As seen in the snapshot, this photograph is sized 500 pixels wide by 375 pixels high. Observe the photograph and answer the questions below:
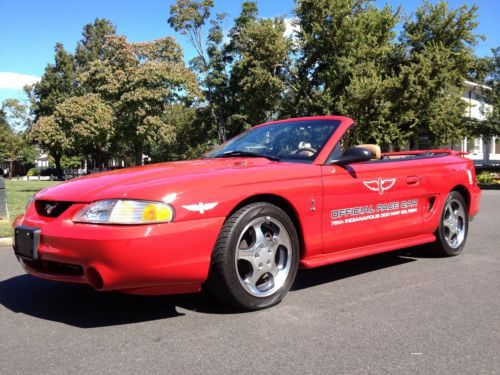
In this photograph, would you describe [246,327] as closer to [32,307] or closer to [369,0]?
[32,307]

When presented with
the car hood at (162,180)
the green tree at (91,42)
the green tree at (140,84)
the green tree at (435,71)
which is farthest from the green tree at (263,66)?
the car hood at (162,180)

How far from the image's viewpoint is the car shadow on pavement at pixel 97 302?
3654mm

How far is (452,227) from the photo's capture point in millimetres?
5734

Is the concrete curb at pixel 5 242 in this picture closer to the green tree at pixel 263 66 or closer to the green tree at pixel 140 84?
the green tree at pixel 140 84

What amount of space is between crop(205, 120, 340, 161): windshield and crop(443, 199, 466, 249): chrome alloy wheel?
190cm

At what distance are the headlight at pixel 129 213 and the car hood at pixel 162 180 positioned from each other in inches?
1.8

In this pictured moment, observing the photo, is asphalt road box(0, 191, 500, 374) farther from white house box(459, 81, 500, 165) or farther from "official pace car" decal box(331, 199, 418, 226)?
white house box(459, 81, 500, 165)

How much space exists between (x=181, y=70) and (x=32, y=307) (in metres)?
28.7

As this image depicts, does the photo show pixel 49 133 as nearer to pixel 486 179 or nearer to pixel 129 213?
pixel 486 179

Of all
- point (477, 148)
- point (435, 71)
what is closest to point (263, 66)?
point (435, 71)

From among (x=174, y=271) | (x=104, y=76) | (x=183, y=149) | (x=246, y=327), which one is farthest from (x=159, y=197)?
(x=183, y=149)

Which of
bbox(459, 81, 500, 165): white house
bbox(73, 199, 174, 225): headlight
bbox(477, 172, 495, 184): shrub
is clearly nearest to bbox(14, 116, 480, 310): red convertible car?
bbox(73, 199, 174, 225): headlight

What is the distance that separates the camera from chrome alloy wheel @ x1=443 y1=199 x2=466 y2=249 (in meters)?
Answer: 5.64

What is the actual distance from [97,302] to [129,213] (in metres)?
1.20
